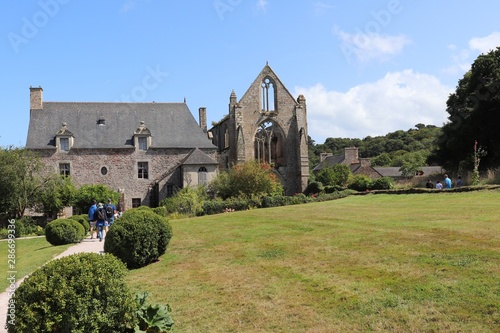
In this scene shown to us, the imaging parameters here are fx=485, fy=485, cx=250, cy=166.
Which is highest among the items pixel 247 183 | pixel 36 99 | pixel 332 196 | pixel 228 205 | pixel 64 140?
pixel 36 99

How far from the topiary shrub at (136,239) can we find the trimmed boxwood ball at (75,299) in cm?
593

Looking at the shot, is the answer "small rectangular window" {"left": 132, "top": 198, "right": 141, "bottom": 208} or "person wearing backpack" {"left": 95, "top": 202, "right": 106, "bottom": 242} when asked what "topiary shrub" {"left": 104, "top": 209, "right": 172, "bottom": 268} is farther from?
"small rectangular window" {"left": 132, "top": 198, "right": 141, "bottom": 208}

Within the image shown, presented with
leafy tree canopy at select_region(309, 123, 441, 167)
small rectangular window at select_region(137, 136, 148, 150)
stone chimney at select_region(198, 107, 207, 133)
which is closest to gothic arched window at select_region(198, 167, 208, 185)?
small rectangular window at select_region(137, 136, 148, 150)

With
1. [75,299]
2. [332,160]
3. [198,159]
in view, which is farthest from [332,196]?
[332,160]

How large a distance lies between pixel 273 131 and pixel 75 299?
39.0m

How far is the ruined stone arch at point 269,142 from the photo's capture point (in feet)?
144

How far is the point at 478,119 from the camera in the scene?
3856cm

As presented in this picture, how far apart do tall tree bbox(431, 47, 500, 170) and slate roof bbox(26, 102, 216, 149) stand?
20.5 meters

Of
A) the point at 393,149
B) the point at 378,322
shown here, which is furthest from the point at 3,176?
the point at 393,149

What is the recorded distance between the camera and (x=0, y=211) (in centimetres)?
3303

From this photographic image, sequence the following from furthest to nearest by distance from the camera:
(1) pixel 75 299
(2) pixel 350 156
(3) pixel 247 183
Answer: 1. (2) pixel 350 156
2. (3) pixel 247 183
3. (1) pixel 75 299

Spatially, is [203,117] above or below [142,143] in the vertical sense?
above

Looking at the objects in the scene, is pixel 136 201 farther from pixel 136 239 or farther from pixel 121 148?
pixel 136 239

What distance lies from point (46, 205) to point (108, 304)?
30.3 meters
